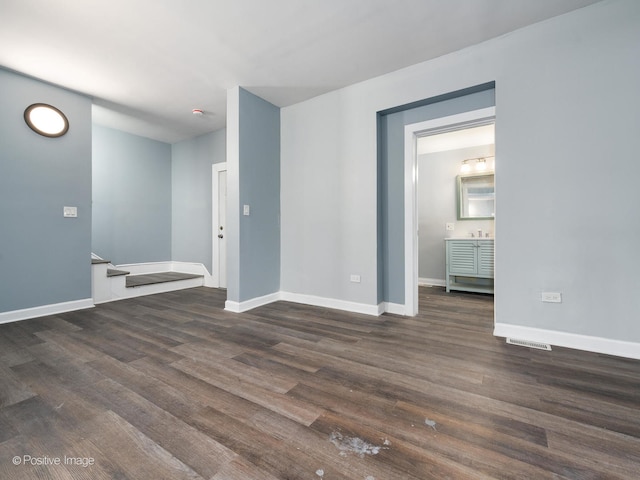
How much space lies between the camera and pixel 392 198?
3.32 metres

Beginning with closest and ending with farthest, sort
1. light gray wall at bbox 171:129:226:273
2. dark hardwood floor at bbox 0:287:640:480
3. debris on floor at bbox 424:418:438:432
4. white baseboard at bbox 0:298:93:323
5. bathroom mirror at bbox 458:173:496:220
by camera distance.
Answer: dark hardwood floor at bbox 0:287:640:480 < debris on floor at bbox 424:418:438:432 < white baseboard at bbox 0:298:93:323 < bathroom mirror at bbox 458:173:496:220 < light gray wall at bbox 171:129:226:273

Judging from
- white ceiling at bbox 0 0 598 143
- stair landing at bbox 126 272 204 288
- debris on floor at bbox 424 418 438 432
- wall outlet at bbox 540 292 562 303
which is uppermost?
white ceiling at bbox 0 0 598 143

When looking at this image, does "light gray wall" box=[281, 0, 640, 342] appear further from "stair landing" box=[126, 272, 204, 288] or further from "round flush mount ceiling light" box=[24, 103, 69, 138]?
"stair landing" box=[126, 272, 204, 288]

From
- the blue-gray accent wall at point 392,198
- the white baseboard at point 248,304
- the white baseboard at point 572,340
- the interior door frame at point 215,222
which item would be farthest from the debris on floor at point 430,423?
the interior door frame at point 215,222

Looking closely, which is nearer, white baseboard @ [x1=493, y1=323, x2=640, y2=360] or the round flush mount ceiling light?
white baseboard @ [x1=493, y1=323, x2=640, y2=360]

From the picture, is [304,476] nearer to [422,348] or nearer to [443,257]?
[422,348]

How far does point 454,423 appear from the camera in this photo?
1.37 m

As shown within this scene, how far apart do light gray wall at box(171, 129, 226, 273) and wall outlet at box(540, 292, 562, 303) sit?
475cm

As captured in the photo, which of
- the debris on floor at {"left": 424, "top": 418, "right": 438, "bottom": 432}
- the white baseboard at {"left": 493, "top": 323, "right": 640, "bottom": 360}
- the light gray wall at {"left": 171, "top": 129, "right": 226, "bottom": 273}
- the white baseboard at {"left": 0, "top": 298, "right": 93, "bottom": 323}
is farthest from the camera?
the light gray wall at {"left": 171, "top": 129, "right": 226, "bottom": 273}

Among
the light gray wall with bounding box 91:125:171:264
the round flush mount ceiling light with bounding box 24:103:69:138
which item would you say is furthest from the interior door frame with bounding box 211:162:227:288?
the round flush mount ceiling light with bounding box 24:103:69:138

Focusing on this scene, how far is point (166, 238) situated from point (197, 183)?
1.34 metres

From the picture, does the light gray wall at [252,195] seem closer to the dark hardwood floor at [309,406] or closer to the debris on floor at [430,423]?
the dark hardwood floor at [309,406]

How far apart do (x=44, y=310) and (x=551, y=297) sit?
5.25m

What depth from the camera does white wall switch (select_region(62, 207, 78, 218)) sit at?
134 inches
